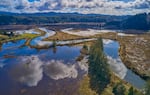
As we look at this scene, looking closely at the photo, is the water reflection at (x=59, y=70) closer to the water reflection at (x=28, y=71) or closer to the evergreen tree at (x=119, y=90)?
the water reflection at (x=28, y=71)

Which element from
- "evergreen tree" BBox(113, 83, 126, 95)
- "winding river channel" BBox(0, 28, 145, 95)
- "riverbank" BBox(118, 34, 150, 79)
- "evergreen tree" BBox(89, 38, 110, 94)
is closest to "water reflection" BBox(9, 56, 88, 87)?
"winding river channel" BBox(0, 28, 145, 95)

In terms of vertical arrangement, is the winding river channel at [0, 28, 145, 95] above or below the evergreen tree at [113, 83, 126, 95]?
below

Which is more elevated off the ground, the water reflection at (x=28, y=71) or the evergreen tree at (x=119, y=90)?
the evergreen tree at (x=119, y=90)

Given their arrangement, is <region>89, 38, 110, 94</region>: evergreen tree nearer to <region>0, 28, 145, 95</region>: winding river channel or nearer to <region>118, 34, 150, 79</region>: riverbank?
<region>0, 28, 145, 95</region>: winding river channel

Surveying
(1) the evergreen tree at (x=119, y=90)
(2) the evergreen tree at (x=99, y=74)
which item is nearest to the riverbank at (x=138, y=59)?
(2) the evergreen tree at (x=99, y=74)

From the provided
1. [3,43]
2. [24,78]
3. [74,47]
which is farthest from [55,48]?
[24,78]

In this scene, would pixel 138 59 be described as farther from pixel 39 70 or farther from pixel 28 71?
pixel 28 71

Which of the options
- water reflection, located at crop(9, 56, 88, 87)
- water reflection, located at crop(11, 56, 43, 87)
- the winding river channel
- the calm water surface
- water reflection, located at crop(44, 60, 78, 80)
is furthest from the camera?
water reflection, located at crop(44, 60, 78, 80)

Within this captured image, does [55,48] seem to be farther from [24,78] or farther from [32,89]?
[32,89]

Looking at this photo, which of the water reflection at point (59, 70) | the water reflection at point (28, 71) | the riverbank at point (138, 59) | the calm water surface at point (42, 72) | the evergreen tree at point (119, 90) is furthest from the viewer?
the riverbank at point (138, 59)
